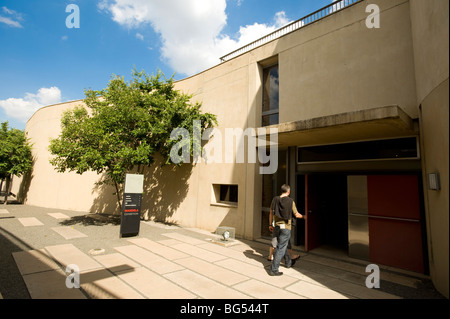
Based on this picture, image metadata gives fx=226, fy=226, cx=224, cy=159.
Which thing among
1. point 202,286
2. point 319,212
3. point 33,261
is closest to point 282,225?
point 202,286

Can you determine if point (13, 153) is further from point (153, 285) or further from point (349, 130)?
point (349, 130)

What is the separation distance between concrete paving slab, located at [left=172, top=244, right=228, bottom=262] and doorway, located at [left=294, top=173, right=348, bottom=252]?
8.95 feet

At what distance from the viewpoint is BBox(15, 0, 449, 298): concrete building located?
4367mm

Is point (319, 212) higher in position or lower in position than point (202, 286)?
higher

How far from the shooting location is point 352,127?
5.06 meters

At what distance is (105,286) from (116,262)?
135cm

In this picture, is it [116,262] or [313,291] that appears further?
[116,262]

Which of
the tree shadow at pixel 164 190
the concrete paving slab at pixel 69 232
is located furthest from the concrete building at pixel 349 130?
the concrete paving slab at pixel 69 232

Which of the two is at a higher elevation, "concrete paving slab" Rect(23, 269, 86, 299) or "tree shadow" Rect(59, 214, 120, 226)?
"concrete paving slab" Rect(23, 269, 86, 299)

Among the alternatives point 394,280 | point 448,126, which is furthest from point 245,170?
point 448,126

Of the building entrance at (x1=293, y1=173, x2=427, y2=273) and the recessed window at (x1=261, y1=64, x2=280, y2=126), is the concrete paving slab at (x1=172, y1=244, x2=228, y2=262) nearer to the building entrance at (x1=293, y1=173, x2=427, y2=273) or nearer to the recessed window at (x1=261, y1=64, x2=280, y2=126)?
the building entrance at (x1=293, y1=173, x2=427, y2=273)

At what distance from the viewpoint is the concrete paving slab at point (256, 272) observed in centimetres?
443

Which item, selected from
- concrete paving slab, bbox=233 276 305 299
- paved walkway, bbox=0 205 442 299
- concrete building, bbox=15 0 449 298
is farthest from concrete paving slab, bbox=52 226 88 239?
concrete paving slab, bbox=233 276 305 299
